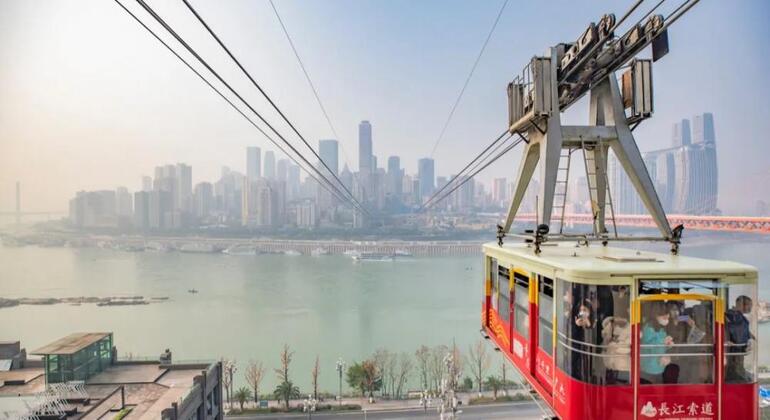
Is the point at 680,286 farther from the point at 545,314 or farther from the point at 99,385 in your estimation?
the point at 99,385

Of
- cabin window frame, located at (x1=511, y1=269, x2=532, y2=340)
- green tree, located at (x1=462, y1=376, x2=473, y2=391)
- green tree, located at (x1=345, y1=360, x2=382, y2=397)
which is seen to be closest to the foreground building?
green tree, located at (x1=345, y1=360, x2=382, y2=397)

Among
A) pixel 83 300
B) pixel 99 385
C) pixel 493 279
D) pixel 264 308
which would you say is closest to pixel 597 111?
pixel 493 279

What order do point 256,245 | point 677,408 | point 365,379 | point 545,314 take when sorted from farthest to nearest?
point 256,245 → point 365,379 → point 545,314 → point 677,408

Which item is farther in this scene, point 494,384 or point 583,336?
point 494,384

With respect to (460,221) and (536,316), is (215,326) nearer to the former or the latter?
(536,316)

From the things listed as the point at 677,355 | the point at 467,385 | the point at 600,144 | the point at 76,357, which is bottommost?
the point at 467,385

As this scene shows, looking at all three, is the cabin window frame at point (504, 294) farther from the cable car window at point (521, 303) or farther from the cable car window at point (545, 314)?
the cable car window at point (545, 314)
